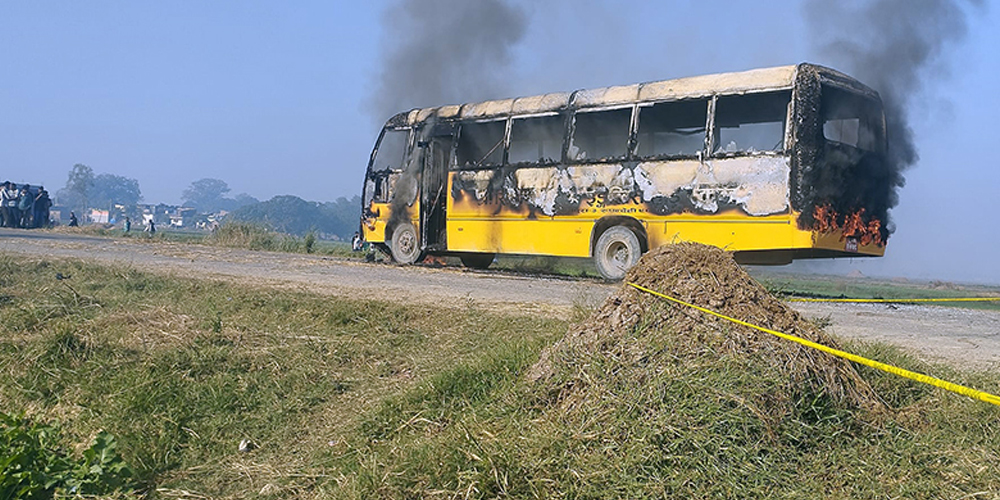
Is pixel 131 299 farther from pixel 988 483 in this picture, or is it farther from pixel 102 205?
pixel 102 205

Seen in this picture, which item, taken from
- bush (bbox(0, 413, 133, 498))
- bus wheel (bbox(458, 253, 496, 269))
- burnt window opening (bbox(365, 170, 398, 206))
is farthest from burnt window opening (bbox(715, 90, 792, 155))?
bush (bbox(0, 413, 133, 498))

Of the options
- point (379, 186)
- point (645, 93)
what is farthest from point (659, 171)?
point (379, 186)

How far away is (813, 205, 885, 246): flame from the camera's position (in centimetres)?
1074

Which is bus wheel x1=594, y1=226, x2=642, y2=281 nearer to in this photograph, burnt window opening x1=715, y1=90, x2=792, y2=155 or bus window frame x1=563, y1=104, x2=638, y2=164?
bus window frame x1=563, y1=104, x2=638, y2=164

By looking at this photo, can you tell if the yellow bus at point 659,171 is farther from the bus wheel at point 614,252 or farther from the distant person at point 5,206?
the distant person at point 5,206

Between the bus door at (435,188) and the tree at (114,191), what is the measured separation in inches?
7002

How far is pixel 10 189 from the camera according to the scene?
1412 inches

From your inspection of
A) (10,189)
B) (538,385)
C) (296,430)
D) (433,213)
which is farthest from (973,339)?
(10,189)

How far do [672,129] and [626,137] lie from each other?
75 cm

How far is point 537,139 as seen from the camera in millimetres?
14359

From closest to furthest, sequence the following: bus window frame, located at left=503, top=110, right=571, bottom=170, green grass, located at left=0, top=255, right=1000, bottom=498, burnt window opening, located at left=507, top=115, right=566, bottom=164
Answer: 1. green grass, located at left=0, top=255, right=1000, bottom=498
2. bus window frame, located at left=503, top=110, right=571, bottom=170
3. burnt window opening, located at left=507, top=115, right=566, bottom=164

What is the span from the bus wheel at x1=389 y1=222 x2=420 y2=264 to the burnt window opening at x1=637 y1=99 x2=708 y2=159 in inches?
229

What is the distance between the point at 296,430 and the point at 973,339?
6011mm

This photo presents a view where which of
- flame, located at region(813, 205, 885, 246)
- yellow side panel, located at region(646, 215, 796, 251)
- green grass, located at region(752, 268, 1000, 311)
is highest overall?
flame, located at region(813, 205, 885, 246)
